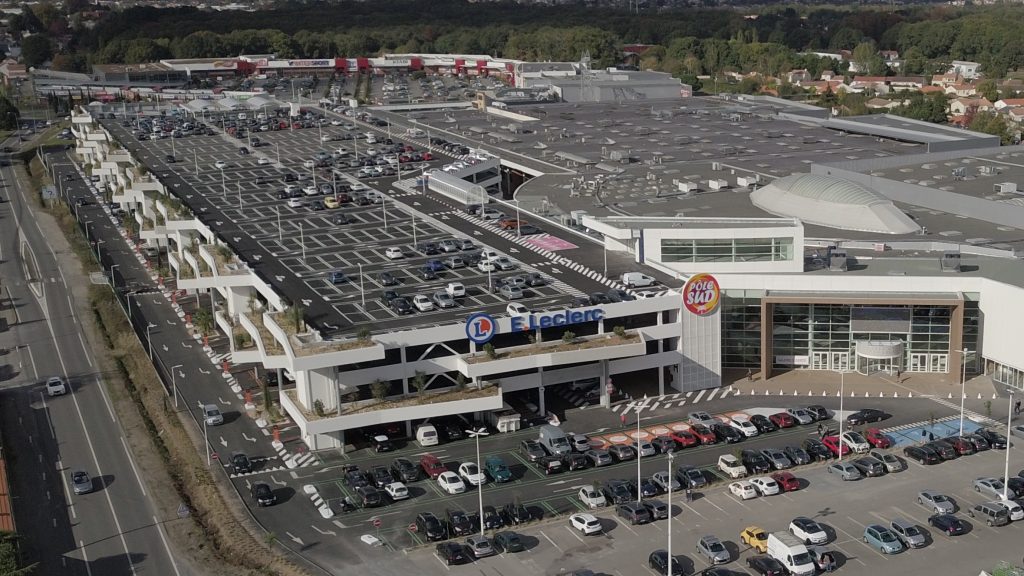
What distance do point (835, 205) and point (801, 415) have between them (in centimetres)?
2485

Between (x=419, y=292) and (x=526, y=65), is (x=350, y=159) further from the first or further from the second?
(x=526, y=65)

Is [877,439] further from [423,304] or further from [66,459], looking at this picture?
[66,459]

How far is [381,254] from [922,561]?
43061 millimetres

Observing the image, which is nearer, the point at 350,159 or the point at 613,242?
the point at 613,242

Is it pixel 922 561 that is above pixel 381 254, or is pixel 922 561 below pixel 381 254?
below

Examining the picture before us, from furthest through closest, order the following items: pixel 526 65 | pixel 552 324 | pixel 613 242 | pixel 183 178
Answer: pixel 526 65 → pixel 183 178 → pixel 613 242 → pixel 552 324

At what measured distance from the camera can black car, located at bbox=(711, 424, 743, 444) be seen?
54.8 meters

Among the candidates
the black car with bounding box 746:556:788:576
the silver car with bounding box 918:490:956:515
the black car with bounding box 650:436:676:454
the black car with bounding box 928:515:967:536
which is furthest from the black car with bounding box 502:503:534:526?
the silver car with bounding box 918:490:956:515

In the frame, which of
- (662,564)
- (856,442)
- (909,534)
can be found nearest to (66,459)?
(662,564)

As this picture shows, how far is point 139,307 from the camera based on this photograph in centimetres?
8219

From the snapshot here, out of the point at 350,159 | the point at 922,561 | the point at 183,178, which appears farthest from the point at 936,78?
the point at 922,561

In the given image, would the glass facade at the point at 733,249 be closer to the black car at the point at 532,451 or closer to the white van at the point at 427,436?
the black car at the point at 532,451

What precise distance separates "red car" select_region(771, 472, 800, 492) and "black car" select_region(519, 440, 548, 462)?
10740mm

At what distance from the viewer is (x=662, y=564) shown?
139 ft
